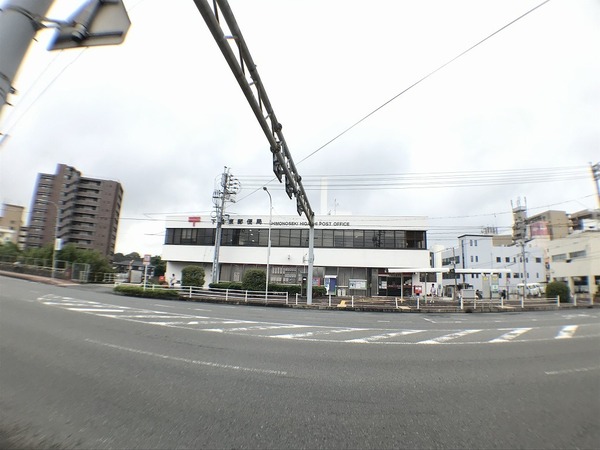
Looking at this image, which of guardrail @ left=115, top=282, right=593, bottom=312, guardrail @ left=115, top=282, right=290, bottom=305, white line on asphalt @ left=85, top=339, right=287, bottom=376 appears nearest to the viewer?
white line on asphalt @ left=85, top=339, right=287, bottom=376

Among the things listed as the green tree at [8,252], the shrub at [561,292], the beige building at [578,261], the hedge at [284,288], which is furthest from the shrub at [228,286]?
the beige building at [578,261]

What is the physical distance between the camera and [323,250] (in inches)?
1282

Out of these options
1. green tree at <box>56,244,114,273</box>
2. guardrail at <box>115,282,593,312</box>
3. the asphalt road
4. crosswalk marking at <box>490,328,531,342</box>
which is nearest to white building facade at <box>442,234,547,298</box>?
guardrail at <box>115,282,593,312</box>

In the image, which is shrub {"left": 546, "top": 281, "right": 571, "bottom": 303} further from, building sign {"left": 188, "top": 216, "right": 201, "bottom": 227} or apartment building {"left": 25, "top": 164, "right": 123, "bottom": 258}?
apartment building {"left": 25, "top": 164, "right": 123, "bottom": 258}

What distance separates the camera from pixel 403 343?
7.52 metres

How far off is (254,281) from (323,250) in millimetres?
9646

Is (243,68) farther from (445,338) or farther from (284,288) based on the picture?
(284,288)

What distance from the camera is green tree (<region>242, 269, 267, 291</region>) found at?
26.0 meters

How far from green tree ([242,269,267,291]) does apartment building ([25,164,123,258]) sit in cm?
6416

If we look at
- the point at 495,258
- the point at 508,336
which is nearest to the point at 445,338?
the point at 508,336

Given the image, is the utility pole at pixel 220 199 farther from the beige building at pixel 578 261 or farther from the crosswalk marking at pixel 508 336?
the beige building at pixel 578 261

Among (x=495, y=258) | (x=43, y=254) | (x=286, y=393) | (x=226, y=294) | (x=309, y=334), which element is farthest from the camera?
(x=495, y=258)

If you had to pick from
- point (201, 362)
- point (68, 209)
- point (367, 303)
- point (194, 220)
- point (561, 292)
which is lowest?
point (367, 303)

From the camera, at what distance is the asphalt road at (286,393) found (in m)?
2.83
